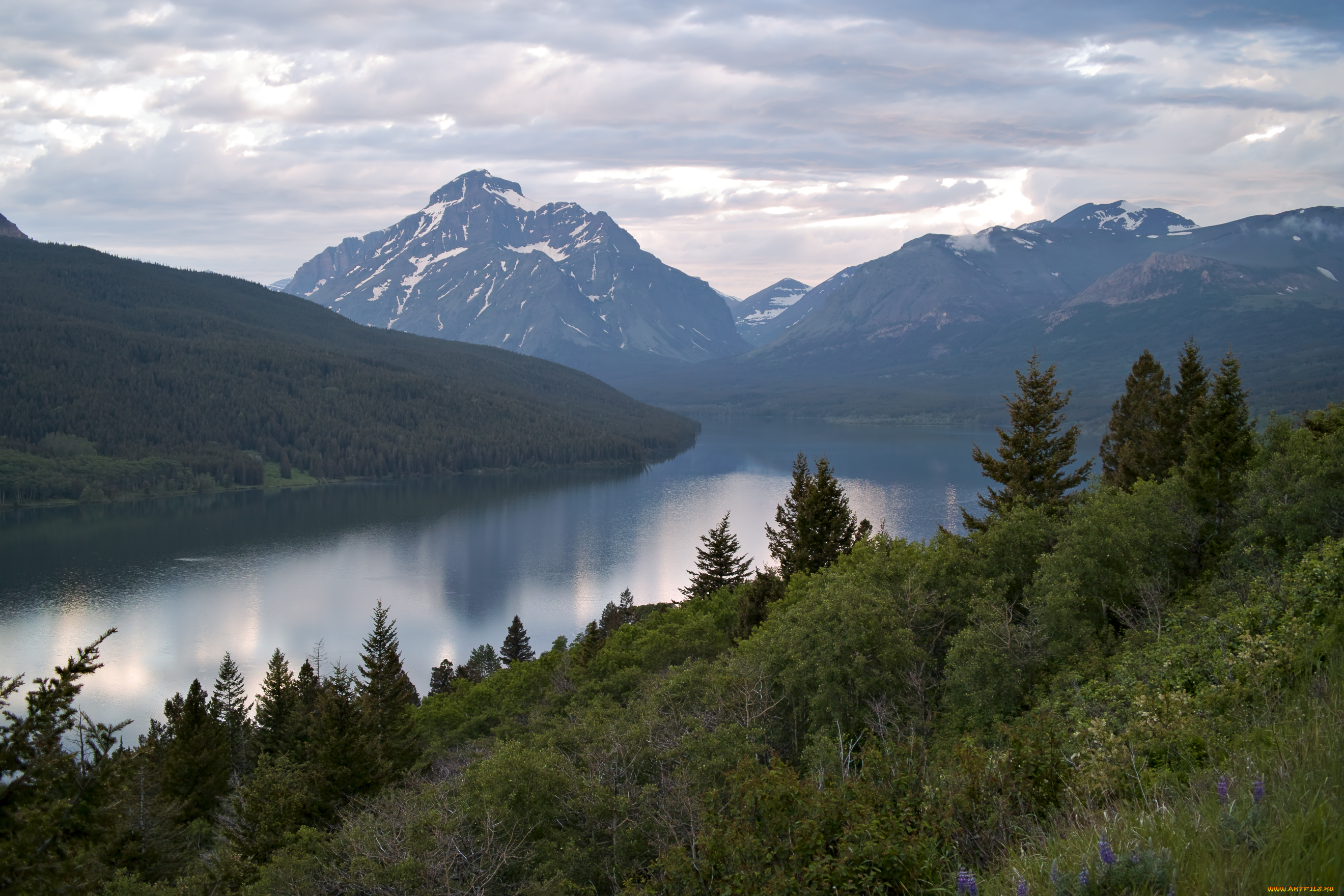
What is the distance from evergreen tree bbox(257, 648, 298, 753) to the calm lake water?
45.4 ft

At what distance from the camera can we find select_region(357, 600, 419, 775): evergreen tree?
27.2 m

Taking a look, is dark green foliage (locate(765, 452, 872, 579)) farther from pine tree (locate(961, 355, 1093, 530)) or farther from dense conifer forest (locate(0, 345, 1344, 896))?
pine tree (locate(961, 355, 1093, 530))

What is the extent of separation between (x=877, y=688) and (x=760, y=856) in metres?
12.2

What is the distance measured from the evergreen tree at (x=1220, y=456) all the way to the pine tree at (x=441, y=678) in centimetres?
4087

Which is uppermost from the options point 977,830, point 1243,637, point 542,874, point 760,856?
point 1243,637

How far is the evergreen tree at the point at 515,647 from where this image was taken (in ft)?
182

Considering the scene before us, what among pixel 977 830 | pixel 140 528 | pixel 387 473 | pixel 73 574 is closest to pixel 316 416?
pixel 387 473

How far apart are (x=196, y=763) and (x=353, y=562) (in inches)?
2150

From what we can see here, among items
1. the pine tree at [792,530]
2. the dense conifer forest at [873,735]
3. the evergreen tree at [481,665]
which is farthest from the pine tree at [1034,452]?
the evergreen tree at [481,665]

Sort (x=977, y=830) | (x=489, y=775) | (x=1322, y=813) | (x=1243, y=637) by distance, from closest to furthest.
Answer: (x=1322, y=813) < (x=977, y=830) < (x=1243, y=637) < (x=489, y=775)

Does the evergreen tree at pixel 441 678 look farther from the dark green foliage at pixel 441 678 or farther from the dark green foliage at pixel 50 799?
the dark green foliage at pixel 50 799

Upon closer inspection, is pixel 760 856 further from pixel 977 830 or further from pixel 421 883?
pixel 421 883

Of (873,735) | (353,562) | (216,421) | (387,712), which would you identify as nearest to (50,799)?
(873,735)

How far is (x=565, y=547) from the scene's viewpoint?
91.8m
